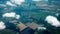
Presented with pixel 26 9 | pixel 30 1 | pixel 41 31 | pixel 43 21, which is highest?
pixel 30 1

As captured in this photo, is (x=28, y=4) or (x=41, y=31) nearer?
(x=41, y=31)

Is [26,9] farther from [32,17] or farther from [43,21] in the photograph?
[43,21]

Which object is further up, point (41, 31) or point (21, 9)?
point (21, 9)

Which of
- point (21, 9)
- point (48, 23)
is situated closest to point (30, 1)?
point (21, 9)

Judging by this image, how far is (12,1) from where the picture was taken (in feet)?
8.79

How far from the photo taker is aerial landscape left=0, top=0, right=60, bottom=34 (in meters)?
2.50

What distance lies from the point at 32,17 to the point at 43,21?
252 millimetres

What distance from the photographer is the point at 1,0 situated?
104 inches

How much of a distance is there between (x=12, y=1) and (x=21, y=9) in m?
0.28

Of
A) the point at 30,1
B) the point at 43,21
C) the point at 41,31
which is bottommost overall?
the point at 41,31

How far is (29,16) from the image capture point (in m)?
2.60

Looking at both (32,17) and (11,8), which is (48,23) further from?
(11,8)

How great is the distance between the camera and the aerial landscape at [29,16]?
8.21 feet

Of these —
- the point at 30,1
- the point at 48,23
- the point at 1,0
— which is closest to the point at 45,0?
the point at 30,1
